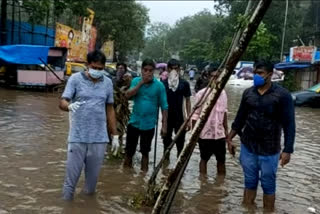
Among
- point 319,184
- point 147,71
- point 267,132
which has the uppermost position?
point 147,71

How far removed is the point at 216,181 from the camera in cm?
739

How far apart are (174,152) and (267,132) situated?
171 inches

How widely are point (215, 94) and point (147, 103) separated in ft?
10.2

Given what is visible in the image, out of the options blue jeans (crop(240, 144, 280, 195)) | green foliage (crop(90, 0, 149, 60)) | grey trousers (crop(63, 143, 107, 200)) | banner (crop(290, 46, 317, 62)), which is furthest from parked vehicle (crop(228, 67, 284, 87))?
grey trousers (crop(63, 143, 107, 200))

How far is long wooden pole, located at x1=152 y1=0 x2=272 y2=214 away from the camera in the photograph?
379cm

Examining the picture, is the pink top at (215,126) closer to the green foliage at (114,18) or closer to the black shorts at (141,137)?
the black shorts at (141,137)

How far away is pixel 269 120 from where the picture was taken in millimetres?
5371

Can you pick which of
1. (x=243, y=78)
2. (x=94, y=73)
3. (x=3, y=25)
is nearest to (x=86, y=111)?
(x=94, y=73)

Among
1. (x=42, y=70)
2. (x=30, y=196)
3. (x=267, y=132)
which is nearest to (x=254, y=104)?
(x=267, y=132)

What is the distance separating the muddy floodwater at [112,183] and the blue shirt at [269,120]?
98 cm

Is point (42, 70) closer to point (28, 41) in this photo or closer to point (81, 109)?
point (28, 41)

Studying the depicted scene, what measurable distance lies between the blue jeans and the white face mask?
8.34 ft

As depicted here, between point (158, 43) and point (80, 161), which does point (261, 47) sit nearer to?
point (80, 161)

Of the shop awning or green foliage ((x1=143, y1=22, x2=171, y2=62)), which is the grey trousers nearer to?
the shop awning
